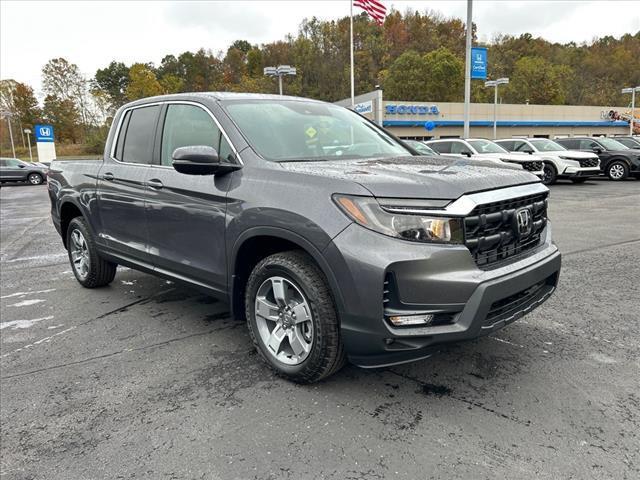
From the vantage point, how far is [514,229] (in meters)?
2.87

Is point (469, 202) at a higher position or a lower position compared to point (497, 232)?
higher

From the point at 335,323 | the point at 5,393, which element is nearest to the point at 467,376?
the point at 335,323

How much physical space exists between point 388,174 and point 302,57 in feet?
254

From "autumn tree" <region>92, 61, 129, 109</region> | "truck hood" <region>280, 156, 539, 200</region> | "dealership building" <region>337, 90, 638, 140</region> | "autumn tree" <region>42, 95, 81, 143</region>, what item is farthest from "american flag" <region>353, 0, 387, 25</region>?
"autumn tree" <region>92, 61, 129, 109</region>

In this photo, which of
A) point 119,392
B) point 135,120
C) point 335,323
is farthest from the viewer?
point 135,120

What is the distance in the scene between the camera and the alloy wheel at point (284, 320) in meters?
2.94

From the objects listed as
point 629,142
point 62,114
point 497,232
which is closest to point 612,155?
point 629,142

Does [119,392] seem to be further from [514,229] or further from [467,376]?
[514,229]

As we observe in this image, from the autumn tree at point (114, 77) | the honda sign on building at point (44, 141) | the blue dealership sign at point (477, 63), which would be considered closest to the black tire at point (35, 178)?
the honda sign on building at point (44, 141)

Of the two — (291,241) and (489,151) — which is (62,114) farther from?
(291,241)

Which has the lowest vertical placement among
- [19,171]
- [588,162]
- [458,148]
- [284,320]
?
[19,171]

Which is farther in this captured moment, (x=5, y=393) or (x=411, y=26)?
(x=411, y=26)

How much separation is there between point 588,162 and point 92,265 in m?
16.8

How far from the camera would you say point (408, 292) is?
8.21 feet
